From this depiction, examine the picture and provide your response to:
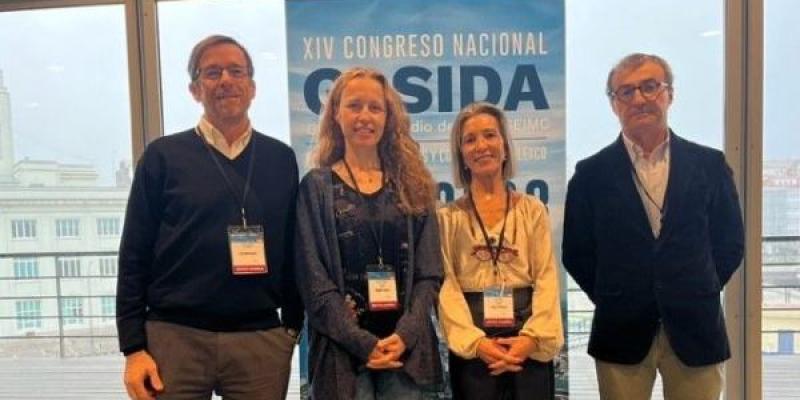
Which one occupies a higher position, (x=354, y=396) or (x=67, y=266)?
(x=67, y=266)

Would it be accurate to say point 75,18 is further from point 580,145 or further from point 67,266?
point 580,145

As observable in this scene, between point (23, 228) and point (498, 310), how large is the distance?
2272 millimetres

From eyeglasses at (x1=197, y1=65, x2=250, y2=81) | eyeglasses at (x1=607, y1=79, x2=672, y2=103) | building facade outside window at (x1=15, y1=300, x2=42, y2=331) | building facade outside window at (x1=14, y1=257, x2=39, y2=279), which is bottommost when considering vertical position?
building facade outside window at (x1=15, y1=300, x2=42, y2=331)

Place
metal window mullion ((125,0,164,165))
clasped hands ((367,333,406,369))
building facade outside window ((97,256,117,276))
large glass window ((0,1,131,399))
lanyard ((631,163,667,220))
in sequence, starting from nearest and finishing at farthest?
clasped hands ((367,333,406,369)) < lanyard ((631,163,667,220)) < metal window mullion ((125,0,164,165)) < large glass window ((0,1,131,399)) < building facade outside window ((97,256,117,276))

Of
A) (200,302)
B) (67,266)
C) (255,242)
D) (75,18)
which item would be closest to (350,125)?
(255,242)

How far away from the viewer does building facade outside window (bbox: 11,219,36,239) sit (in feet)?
9.66

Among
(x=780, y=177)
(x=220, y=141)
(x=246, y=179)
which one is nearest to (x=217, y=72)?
(x=220, y=141)

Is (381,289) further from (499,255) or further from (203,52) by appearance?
(203,52)

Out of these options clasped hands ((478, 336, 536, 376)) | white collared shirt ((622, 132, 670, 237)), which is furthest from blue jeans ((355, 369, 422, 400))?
white collared shirt ((622, 132, 670, 237))

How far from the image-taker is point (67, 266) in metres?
2.95

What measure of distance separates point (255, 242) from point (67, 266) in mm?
1542

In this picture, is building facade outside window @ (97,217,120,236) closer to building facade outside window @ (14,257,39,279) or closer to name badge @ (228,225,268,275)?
building facade outside window @ (14,257,39,279)

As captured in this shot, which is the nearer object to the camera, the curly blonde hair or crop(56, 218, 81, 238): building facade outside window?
the curly blonde hair

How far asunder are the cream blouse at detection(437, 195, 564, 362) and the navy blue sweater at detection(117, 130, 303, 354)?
1.61ft
